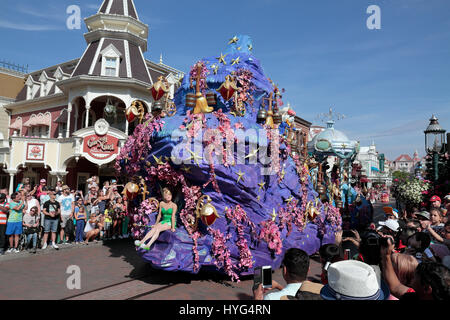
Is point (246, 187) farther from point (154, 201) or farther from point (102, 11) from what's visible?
point (102, 11)

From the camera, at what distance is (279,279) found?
271 inches

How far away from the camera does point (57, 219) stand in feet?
31.2

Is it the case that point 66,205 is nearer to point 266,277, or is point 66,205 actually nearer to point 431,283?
point 266,277

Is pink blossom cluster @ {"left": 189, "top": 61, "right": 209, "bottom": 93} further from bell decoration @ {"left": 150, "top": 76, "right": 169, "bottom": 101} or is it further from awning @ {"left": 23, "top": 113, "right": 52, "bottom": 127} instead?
awning @ {"left": 23, "top": 113, "right": 52, "bottom": 127}

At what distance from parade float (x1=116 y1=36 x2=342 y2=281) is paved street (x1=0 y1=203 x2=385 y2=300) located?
1.44 ft

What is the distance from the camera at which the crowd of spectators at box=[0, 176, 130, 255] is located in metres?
8.41

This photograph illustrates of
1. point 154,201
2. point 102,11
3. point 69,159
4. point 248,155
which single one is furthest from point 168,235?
point 102,11

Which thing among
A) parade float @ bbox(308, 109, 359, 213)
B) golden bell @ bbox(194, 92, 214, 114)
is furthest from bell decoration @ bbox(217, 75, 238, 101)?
parade float @ bbox(308, 109, 359, 213)

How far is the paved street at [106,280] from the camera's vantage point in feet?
19.0

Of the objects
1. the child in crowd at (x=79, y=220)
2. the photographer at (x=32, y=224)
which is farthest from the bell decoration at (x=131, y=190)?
the child in crowd at (x=79, y=220)
